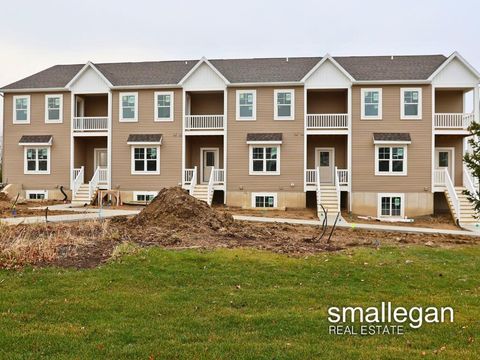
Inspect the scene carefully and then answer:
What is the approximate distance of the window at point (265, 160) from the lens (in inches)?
1001

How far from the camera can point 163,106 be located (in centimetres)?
2645

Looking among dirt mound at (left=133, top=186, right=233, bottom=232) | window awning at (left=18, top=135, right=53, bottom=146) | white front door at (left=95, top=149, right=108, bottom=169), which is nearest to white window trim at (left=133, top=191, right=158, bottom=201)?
white front door at (left=95, top=149, right=108, bottom=169)

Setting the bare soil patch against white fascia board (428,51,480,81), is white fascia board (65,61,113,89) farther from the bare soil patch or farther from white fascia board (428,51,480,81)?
white fascia board (428,51,480,81)

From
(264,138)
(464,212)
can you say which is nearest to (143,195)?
(264,138)

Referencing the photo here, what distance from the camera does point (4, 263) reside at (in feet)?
28.3

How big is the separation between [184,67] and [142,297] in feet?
79.4

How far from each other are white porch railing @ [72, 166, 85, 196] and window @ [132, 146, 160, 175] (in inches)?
129

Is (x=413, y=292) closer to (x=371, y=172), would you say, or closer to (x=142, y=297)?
(x=142, y=297)

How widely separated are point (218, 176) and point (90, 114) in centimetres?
1031

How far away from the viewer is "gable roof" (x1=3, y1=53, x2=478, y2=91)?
25322 mm

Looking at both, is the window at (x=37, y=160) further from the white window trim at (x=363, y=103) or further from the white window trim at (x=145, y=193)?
the white window trim at (x=363, y=103)

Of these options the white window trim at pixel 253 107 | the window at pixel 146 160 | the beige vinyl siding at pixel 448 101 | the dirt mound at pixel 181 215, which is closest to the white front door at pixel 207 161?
the window at pixel 146 160

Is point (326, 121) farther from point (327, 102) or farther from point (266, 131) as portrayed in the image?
point (266, 131)

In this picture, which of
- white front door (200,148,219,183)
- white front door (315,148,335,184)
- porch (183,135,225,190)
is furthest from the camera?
white front door (200,148,219,183)
